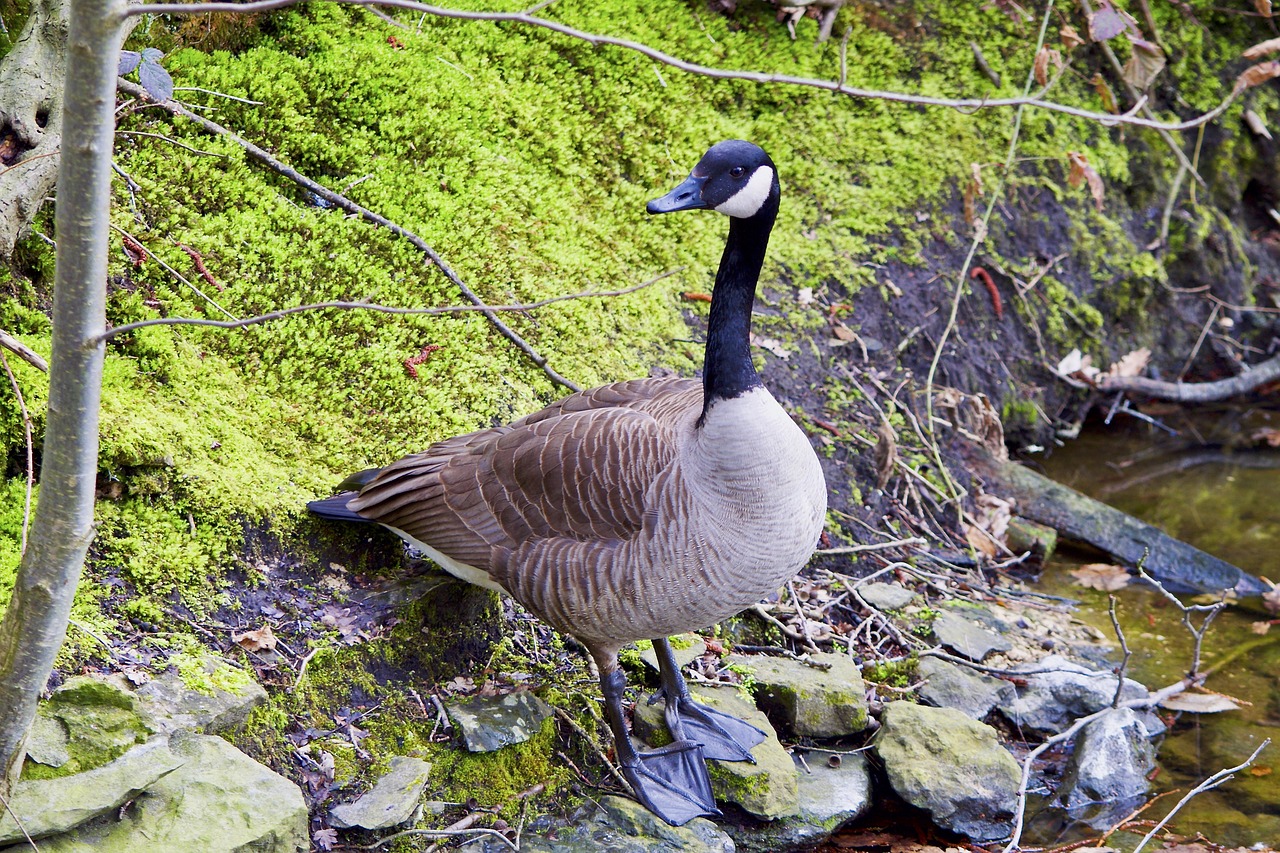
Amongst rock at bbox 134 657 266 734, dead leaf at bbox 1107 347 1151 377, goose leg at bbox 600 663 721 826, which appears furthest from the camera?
dead leaf at bbox 1107 347 1151 377

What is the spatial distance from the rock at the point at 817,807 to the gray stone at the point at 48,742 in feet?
7.29

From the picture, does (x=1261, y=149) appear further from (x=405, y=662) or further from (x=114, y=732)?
(x=114, y=732)

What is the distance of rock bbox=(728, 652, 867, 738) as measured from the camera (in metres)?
4.36

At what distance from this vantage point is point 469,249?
218 inches

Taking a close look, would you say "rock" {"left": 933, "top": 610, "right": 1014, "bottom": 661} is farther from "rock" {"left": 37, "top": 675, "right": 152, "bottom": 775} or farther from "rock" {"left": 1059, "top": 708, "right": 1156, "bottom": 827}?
"rock" {"left": 37, "top": 675, "right": 152, "bottom": 775}

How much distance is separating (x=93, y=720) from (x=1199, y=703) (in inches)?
178

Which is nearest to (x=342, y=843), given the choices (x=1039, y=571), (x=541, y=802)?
(x=541, y=802)

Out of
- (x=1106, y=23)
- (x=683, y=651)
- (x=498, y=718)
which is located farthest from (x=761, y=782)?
(x=1106, y=23)

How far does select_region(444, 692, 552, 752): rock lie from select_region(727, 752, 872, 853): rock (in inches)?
32.6

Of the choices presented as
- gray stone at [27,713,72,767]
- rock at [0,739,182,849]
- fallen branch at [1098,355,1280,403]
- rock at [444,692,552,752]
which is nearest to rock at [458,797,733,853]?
rock at [444,692,552,752]

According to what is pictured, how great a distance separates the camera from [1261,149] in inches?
347

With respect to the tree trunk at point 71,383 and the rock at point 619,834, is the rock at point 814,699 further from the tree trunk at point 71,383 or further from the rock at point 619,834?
the tree trunk at point 71,383

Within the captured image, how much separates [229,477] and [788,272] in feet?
11.6

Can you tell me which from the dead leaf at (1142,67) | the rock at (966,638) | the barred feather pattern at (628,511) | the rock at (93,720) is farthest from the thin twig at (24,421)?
the dead leaf at (1142,67)
